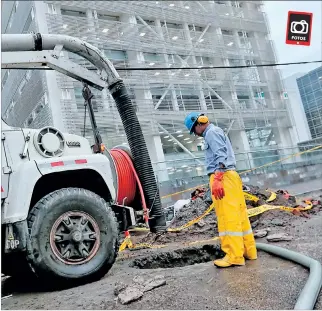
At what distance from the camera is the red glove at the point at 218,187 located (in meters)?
3.38

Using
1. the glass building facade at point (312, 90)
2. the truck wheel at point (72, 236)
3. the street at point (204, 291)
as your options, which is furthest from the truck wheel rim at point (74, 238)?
the glass building facade at point (312, 90)

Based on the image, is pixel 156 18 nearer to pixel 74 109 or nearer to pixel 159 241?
pixel 74 109

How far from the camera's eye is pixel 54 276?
304 centimetres

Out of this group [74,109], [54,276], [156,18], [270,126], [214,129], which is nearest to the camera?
[54,276]

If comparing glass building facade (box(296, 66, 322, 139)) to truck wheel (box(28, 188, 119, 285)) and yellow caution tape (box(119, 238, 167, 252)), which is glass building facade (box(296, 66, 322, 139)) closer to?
yellow caution tape (box(119, 238, 167, 252))

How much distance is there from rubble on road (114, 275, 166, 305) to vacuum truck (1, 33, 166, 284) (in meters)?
0.59

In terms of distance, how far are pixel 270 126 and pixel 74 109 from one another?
43.3 ft

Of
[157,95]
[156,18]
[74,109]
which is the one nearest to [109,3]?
[156,18]

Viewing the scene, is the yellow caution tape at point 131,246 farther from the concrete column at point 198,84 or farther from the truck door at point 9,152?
the concrete column at point 198,84

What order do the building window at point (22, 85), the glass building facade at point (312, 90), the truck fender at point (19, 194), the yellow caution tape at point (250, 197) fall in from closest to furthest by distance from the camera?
the truck fender at point (19, 194) → the yellow caution tape at point (250, 197) → the glass building facade at point (312, 90) → the building window at point (22, 85)

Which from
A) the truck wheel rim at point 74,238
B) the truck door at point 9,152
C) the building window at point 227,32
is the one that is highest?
the building window at point 227,32

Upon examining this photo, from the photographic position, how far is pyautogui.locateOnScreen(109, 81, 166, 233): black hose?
4188 millimetres

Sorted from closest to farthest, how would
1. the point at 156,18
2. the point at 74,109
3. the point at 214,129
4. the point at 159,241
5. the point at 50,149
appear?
the point at 50,149 → the point at 214,129 → the point at 159,241 → the point at 74,109 → the point at 156,18

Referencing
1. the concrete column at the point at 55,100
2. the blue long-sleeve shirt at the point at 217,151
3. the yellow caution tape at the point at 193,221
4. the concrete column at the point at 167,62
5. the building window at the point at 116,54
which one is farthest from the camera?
the concrete column at the point at 167,62
